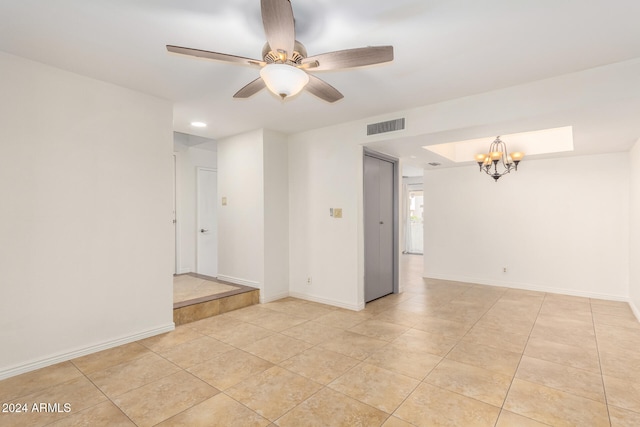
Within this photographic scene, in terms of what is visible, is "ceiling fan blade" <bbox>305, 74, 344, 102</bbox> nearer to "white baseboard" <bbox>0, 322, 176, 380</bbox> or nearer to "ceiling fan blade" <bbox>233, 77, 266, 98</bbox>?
"ceiling fan blade" <bbox>233, 77, 266, 98</bbox>

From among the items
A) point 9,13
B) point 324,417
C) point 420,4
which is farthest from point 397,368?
point 9,13

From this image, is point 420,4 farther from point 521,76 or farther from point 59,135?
point 59,135

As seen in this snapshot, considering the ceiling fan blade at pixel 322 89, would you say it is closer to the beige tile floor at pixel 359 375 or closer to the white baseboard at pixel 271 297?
the beige tile floor at pixel 359 375

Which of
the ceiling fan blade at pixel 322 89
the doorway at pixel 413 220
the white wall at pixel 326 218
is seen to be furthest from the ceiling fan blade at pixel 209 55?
the doorway at pixel 413 220

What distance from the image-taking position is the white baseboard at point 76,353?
8.32ft

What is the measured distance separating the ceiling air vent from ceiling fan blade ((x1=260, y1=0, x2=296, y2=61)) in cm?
222

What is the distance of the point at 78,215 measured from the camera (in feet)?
9.53

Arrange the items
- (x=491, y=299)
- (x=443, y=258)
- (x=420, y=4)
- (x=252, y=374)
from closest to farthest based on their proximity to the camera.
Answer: (x=420, y=4), (x=252, y=374), (x=491, y=299), (x=443, y=258)

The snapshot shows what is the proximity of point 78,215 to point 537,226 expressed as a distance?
635cm

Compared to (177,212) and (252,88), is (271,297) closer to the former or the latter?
(177,212)

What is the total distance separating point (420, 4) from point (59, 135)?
312 centimetres

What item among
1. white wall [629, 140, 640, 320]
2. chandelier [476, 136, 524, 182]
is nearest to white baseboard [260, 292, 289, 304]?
chandelier [476, 136, 524, 182]

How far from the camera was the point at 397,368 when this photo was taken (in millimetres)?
2676

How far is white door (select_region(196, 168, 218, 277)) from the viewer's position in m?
6.15
